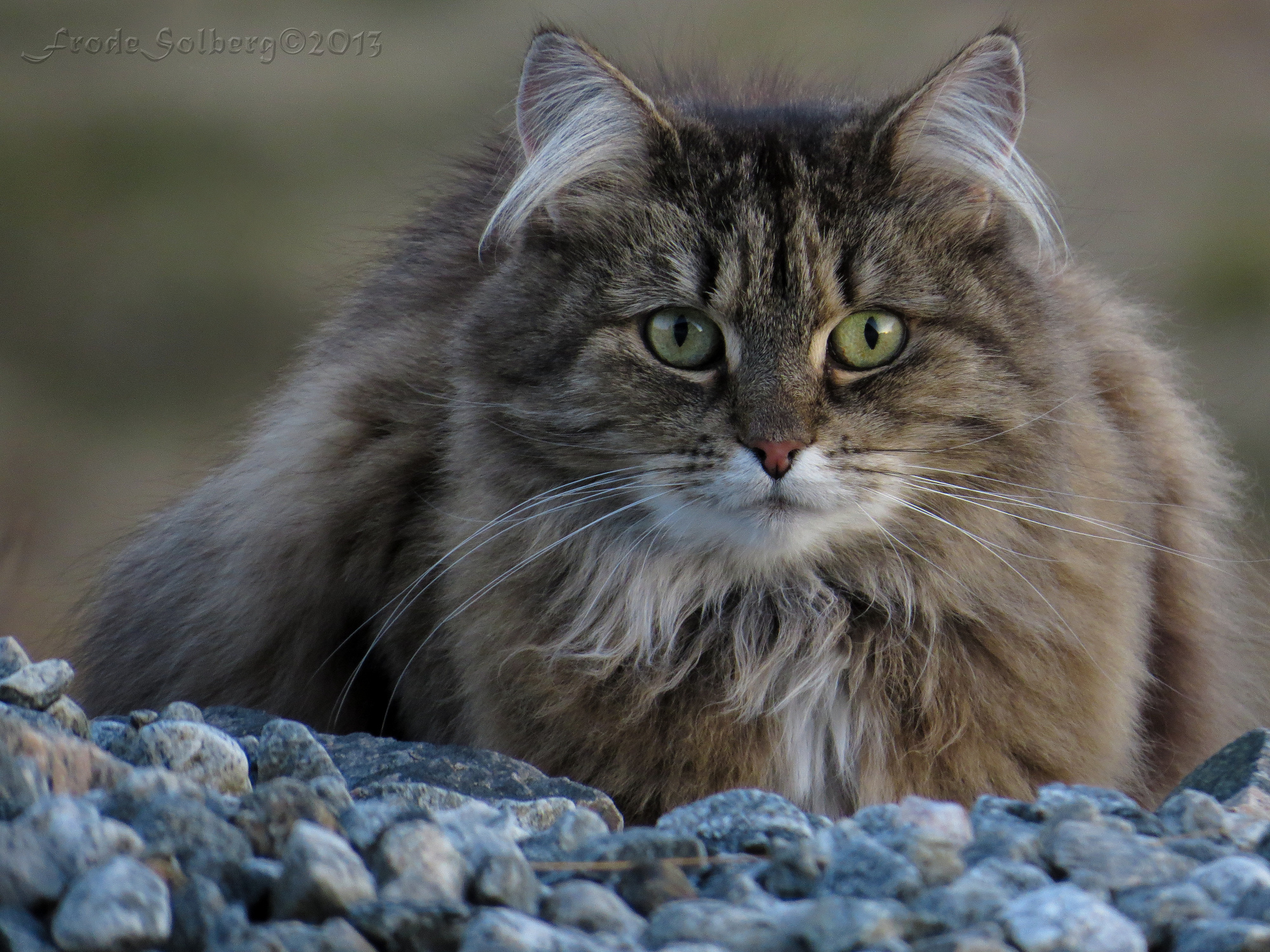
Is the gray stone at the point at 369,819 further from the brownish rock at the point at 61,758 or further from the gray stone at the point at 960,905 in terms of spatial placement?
the gray stone at the point at 960,905

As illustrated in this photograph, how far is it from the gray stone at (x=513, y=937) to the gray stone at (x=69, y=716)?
837 millimetres

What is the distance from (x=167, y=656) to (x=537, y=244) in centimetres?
116

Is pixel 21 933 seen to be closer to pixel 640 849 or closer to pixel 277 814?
pixel 277 814

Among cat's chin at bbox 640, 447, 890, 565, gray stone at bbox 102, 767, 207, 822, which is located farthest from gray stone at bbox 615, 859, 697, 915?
cat's chin at bbox 640, 447, 890, 565

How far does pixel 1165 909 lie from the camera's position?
3.97 feet

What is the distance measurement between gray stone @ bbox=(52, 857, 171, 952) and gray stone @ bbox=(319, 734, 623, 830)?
1.90ft

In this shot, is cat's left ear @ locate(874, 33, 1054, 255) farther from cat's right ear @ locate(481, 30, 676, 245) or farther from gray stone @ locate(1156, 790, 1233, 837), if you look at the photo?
gray stone @ locate(1156, 790, 1233, 837)

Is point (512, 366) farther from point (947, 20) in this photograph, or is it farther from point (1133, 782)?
point (947, 20)

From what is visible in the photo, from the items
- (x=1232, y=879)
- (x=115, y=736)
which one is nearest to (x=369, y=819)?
(x=115, y=736)

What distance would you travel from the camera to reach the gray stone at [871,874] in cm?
127

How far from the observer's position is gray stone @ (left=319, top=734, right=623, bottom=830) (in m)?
1.80

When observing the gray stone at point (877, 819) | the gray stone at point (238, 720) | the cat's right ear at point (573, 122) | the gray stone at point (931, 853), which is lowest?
the gray stone at point (238, 720)

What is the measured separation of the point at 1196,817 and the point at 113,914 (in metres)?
1.14

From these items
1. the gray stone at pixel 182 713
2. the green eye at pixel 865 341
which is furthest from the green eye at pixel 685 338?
the gray stone at pixel 182 713
